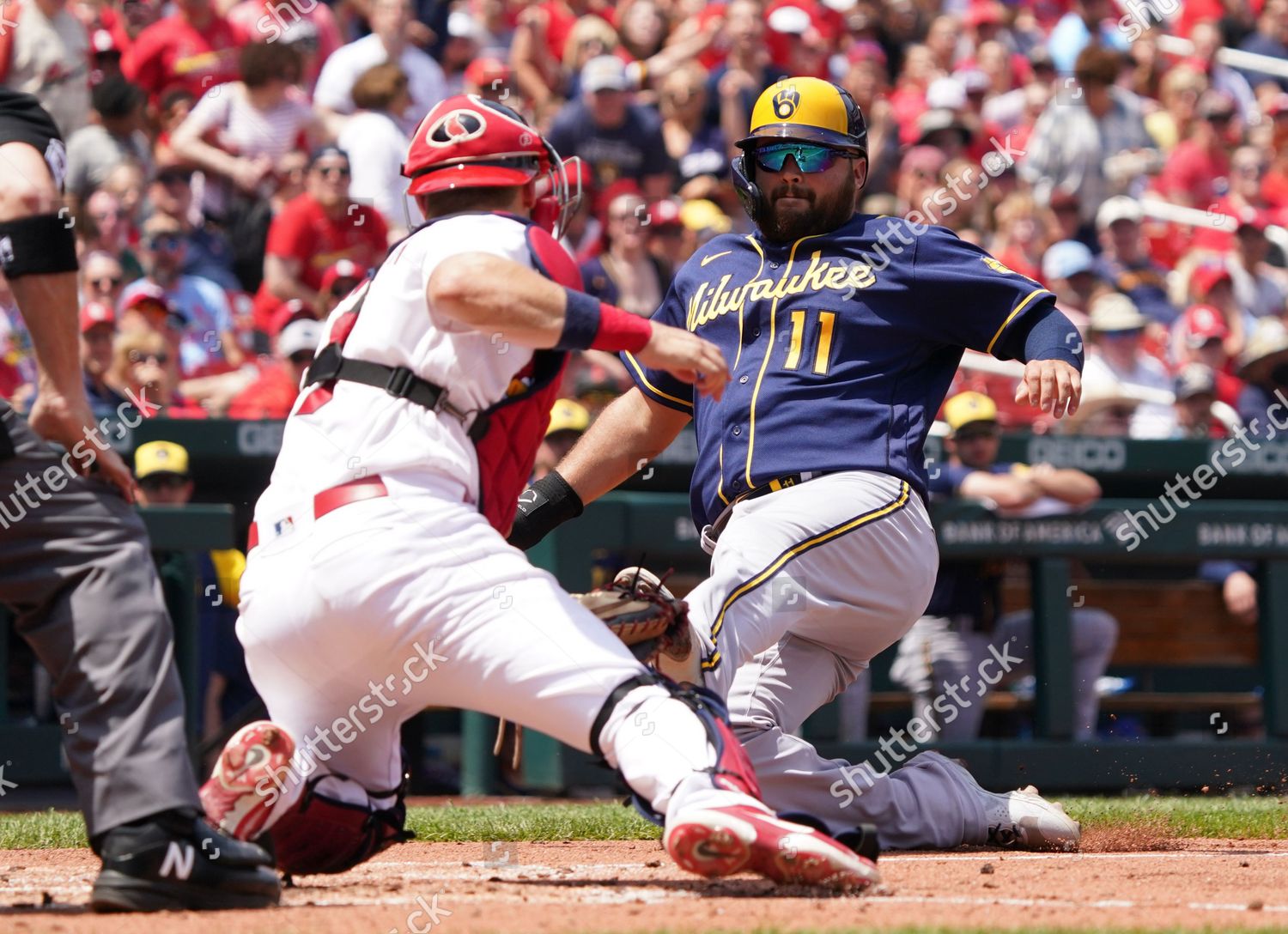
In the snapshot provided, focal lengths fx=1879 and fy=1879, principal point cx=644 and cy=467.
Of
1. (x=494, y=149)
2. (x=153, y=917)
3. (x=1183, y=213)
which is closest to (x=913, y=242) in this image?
(x=494, y=149)

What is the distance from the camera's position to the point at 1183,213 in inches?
492

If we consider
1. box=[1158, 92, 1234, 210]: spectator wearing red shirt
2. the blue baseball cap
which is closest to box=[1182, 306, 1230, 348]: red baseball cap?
the blue baseball cap

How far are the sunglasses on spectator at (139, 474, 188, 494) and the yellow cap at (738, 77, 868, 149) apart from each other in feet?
11.5

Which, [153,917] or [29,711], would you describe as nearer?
[153,917]

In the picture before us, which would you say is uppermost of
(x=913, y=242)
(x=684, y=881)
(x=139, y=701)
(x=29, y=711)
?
(x=913, y=242)

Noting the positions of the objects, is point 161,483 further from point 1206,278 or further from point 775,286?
point 1206,278

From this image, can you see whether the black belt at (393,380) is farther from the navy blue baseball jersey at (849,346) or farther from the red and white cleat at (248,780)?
the navy blue baseball jersey at (849,346)

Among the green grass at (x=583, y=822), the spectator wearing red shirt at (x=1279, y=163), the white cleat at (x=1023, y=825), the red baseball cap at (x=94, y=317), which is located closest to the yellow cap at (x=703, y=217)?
the red baseball cap at (x=94, y=317)

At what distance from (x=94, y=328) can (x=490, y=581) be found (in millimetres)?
→ 5198

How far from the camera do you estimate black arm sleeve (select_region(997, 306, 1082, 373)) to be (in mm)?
4766

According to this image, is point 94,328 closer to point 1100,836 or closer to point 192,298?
point 192,298

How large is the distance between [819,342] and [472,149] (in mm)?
1321

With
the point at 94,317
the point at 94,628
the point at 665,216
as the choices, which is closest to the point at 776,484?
the point at 94,628

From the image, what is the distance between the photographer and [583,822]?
599cm
